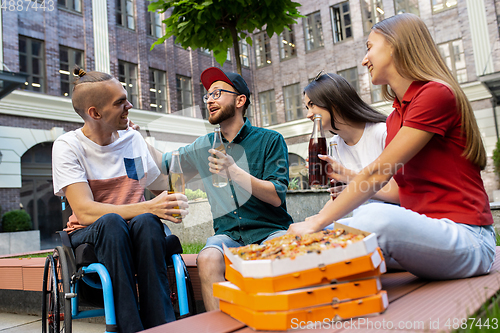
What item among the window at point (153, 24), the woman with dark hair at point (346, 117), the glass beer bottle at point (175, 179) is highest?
the window at point (153, 24)

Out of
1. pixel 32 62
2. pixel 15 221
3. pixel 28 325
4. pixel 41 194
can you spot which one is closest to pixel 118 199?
pixel 28 325

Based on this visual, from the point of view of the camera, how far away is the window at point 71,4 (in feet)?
43.8

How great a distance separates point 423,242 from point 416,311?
38 centimetres

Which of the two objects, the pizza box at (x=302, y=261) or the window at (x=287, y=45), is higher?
the window at (x=287, y=45)

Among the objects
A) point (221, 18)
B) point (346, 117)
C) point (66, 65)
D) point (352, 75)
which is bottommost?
point (346, 117)

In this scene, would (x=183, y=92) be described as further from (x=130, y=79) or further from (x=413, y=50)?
(x=413, y=50)

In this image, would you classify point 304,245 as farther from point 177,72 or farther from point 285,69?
point 285,69

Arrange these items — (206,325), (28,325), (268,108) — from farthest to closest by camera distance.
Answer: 1. (268,108)
2. (28,325)
3. (206,325)

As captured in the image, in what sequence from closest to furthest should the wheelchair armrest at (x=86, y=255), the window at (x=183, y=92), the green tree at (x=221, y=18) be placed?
1. the wheelchair armrest at (x=86, y=255)
2. the green tree at (x=221, y=18)
3. the window at (x=183, y=92)

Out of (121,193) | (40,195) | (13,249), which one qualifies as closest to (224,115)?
(121,193)

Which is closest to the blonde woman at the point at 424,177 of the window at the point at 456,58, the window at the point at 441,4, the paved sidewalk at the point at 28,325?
the paved sidewalk at the point at 28,325

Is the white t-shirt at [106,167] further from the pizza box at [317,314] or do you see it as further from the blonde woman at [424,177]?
the pizza box at [317,314]

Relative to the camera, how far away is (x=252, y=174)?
246 cm

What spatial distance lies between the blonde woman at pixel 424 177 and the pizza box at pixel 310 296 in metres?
0.35
